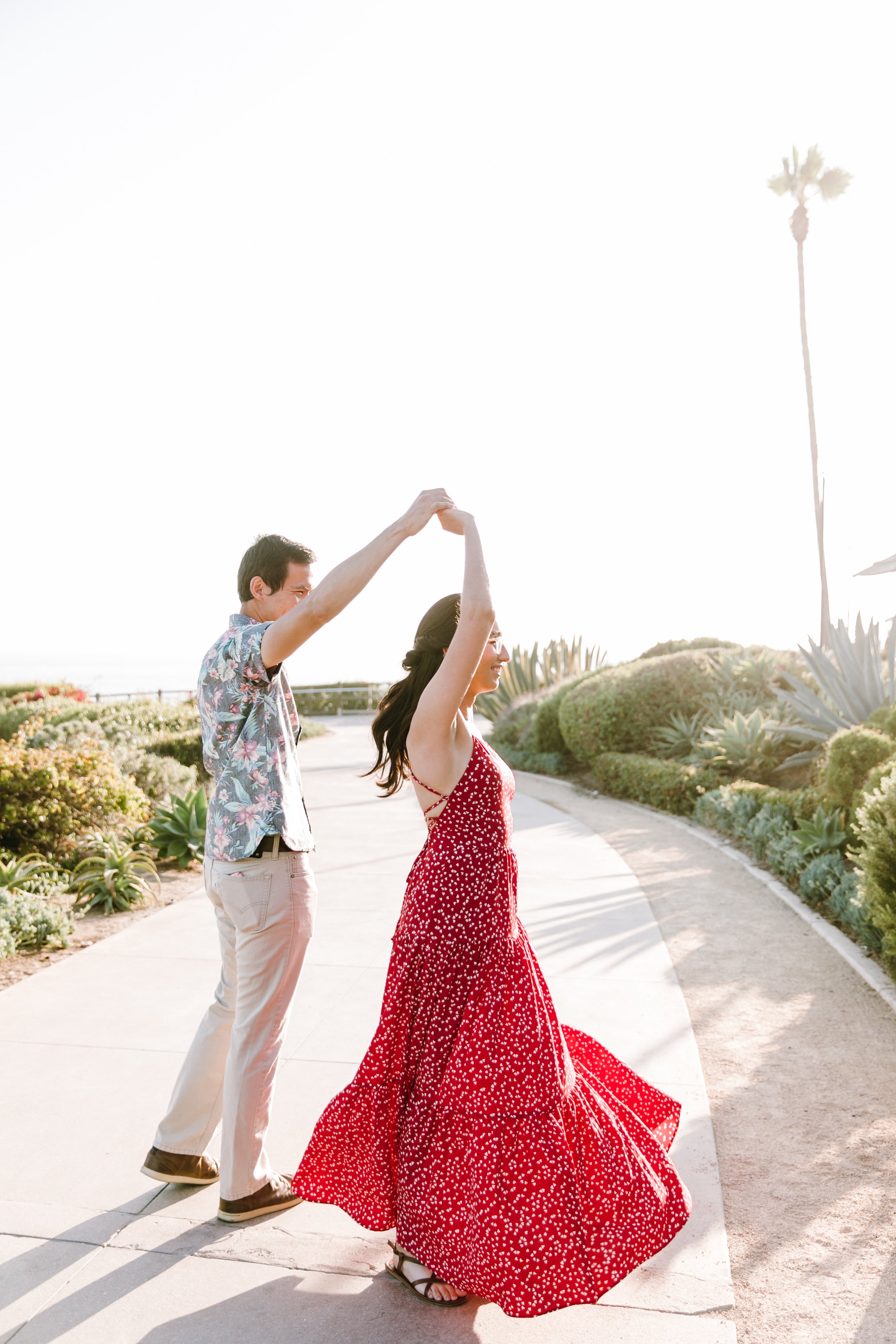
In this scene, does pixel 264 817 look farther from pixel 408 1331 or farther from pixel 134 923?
pixel 134 923

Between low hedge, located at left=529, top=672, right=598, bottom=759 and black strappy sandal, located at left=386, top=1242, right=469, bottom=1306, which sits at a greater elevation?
low hedge, located at left=529, top=672, right=598, bottom=759

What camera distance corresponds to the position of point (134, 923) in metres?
6.28

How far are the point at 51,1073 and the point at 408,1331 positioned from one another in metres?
2.14

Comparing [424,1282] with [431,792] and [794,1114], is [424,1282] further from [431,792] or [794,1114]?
[794,1114]

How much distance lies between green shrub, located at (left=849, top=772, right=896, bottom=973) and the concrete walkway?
1072mm

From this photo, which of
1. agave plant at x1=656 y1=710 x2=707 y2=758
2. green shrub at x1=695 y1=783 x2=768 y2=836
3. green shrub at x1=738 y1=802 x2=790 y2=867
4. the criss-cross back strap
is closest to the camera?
the criss-cross back strap

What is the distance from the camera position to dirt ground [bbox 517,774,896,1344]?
2570 mm

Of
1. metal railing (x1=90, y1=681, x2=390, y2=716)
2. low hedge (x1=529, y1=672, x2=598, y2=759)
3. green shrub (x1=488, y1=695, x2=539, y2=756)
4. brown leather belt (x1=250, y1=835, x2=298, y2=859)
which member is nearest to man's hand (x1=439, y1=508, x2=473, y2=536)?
brown leather belt (x1=250, y1=835, x2=298, y2=859)

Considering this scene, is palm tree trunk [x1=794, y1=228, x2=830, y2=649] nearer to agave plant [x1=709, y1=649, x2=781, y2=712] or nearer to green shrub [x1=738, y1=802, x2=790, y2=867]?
agave plant [x1=709, y1=649, x2=781, y2=712]

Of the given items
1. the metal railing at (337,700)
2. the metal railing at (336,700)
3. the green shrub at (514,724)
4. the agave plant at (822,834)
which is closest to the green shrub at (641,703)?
the green shrub at (514,724)

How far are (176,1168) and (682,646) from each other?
1494 centimetres

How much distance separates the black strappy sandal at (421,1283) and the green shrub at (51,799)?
5878 mm

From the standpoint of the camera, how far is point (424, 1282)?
2.49m

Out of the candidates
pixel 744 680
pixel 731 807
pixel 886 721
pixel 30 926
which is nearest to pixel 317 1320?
pixel 30 926
